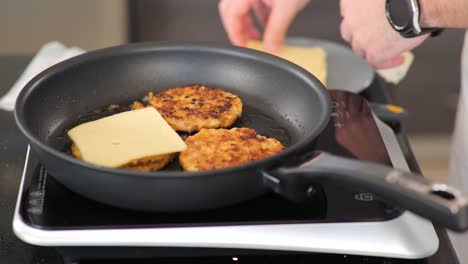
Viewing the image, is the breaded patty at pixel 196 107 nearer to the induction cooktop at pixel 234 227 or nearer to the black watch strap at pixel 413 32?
the induction cooktop at pixel 234 227

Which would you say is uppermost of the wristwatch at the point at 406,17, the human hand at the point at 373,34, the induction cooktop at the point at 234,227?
the wristwatch at the point at 406,17

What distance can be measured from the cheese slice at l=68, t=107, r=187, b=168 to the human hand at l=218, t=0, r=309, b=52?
462 millimetres

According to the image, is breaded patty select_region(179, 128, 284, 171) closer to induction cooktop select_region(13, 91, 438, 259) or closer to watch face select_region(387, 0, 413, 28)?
induction cooktop select_region(13, 91, 438, 259)

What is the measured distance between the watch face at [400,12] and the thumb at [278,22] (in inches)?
9.9

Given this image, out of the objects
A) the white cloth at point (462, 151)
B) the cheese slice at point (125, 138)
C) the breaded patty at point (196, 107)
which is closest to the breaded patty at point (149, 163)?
the cheese slice at point (125, 138)

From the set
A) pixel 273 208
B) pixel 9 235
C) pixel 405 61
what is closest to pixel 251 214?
pixel 273 208

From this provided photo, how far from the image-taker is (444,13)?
112 cm

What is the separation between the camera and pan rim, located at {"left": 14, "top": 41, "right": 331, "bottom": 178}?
2.54 ft

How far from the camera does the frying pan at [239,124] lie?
0.73m

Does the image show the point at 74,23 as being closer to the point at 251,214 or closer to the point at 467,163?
the point at 467,163

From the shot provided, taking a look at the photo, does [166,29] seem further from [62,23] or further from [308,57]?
[308,57]

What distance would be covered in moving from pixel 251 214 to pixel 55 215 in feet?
0.82

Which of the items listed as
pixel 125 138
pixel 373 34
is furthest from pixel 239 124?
pixel 373 34

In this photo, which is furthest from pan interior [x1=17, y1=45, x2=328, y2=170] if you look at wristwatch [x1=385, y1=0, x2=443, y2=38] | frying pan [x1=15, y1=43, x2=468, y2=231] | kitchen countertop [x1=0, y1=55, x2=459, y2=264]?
wristwatch [x1=385, y1=0, x2=443, y2=38]
